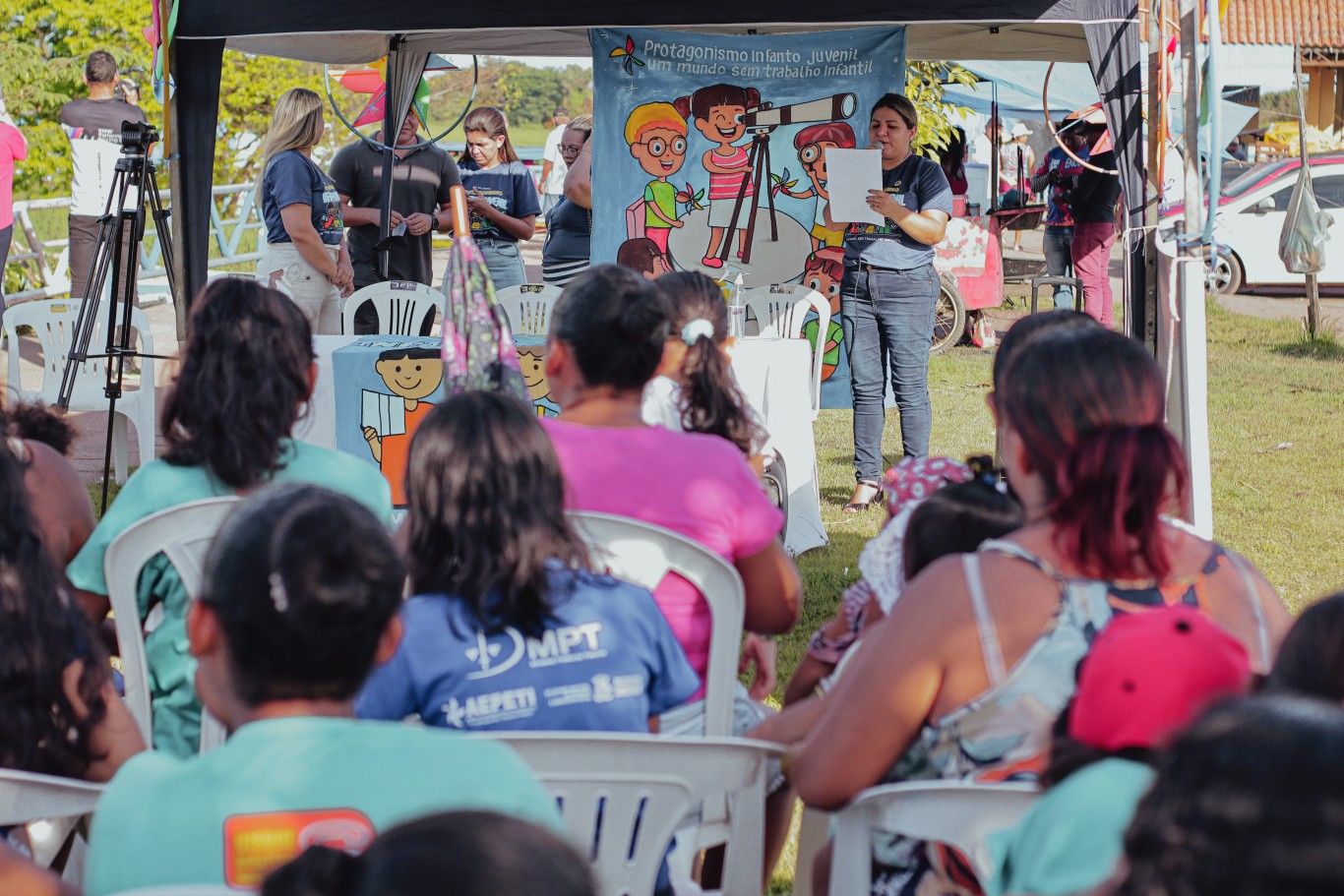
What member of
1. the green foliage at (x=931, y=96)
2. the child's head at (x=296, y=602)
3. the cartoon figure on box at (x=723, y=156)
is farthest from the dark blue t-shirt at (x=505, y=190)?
the child's head at (x=296, y=602)

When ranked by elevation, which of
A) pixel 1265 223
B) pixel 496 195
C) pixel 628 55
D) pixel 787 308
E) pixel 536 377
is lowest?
pixel 536 377

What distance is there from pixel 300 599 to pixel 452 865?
2.01 ft

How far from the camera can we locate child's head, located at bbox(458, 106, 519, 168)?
755 centimetres

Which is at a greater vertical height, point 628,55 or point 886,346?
point 628,55

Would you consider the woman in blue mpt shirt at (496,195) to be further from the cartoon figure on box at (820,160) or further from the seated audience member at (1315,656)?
the seated audience member at (1315,656)

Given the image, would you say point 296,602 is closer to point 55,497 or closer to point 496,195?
point 55,497

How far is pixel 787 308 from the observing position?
6664 mm

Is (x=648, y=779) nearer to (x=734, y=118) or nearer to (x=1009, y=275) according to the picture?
(x=734, y=118)

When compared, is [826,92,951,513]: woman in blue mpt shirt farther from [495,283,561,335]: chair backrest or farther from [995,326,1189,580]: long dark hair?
[995,326,1189,580]: long dark hair

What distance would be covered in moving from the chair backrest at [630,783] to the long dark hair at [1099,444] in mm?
541

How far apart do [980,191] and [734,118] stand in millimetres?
12332

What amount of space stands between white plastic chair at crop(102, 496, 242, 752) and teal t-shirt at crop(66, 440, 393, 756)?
1.0 inches

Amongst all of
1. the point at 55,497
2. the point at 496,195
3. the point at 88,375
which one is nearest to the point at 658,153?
the point at 496,195

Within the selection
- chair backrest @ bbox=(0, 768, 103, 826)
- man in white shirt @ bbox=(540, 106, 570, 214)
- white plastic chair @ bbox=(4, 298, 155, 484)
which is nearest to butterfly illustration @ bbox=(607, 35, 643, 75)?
white plastic chair @ bbox=(4, 298, 155, 484)
